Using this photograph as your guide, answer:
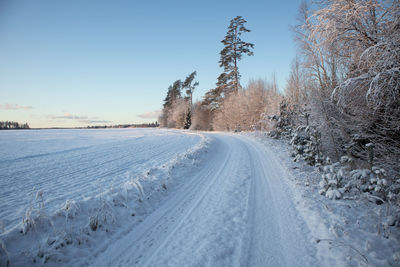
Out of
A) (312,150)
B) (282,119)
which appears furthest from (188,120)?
(312,150)

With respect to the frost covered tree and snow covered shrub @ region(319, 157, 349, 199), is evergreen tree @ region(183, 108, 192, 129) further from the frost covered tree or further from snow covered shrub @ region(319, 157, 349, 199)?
snow covered shrub @ region(319, 157, 349, 199)

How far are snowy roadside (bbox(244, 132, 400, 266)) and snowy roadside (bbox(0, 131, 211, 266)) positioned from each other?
10.5 ft

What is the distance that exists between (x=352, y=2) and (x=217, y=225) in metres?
5.23

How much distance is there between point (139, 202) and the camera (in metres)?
3.76

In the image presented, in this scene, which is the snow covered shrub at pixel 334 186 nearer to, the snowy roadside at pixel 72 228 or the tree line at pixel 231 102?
the snowy roadside at pixel 72 228

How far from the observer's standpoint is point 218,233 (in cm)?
273

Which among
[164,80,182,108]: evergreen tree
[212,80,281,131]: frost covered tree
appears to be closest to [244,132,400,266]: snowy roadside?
[212,80,281,131]: frost covered tree

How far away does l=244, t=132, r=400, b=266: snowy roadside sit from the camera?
84.5 inches

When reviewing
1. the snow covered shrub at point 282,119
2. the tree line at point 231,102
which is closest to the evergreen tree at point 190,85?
the tree line at point 231,102

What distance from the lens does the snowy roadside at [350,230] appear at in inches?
84.5

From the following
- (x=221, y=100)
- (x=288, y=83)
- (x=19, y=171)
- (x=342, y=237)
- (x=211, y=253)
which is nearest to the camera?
(x=211, y=253)

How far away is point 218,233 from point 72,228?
8.03 feet

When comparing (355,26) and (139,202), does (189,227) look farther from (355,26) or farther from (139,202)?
(355,26)

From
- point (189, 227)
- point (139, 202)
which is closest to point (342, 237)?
point (189, 227)
